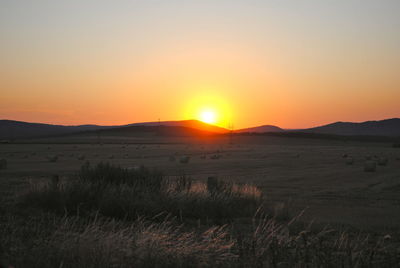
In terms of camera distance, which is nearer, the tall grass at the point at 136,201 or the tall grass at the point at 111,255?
the tall grass at the point at 111,255

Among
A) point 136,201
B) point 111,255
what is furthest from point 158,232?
point 136,201

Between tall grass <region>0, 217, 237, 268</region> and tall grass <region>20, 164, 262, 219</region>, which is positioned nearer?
tall grass <region>0, 217, 237, 268</region>

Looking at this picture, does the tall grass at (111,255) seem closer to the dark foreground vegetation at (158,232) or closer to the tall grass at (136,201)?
the dark foreground vegetation at (158,232)

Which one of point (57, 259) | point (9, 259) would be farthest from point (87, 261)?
point (9, 259)

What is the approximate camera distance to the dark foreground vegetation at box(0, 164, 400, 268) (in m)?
5.20

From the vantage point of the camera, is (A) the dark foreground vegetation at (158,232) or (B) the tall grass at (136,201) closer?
(A) the dark foreground vegetation at (158,232)

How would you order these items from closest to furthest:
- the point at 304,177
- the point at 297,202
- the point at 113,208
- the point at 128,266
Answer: the point at 128,266 → the point at 113,208 → the point at 297,202 → the point at 304,177

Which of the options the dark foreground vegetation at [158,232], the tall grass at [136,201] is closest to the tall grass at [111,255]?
the dark foreground vegetation at [158,232]

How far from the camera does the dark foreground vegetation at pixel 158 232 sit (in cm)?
520

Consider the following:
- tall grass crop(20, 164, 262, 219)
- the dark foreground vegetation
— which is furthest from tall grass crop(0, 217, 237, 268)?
tall grass crop(20, 164, 262, 219)

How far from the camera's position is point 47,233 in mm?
6945

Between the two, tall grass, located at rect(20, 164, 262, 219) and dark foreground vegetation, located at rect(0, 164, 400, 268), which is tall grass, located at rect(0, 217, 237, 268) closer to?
dark foreground vegetation, located at rect(0, 164, 400, 268)

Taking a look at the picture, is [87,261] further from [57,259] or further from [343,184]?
[343,184]

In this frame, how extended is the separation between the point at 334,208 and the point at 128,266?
9332mm
